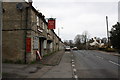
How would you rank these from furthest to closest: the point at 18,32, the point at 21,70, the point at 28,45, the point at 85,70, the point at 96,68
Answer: the point at 18,32, the point at 28,45, the point at 96,68, the point at 85,70, the point at 21,70

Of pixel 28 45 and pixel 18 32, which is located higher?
pixel 18 32

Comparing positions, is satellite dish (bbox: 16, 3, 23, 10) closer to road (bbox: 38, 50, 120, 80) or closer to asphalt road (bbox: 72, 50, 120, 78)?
road (bbox: 38, 50, 120, 80)

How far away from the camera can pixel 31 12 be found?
18.8 m

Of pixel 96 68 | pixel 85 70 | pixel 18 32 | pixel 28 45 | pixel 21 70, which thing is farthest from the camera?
pixel 18 32

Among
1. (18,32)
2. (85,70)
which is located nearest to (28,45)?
(18,32)

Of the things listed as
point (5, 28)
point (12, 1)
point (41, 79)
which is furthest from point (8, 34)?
point (41, 79)

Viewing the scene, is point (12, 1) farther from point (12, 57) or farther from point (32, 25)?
point (12, 57)

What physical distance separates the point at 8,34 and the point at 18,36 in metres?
1.09

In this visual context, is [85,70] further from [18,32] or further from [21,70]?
[18,32]

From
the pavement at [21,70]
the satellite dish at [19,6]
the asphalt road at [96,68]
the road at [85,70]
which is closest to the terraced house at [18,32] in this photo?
the satellite dish at [19,6]

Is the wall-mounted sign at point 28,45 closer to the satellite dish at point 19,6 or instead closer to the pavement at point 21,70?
the pavement at point 21,70

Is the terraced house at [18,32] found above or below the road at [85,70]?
above

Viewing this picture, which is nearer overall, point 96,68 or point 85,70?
point 85,70

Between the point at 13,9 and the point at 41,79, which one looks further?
the point at 13,9
